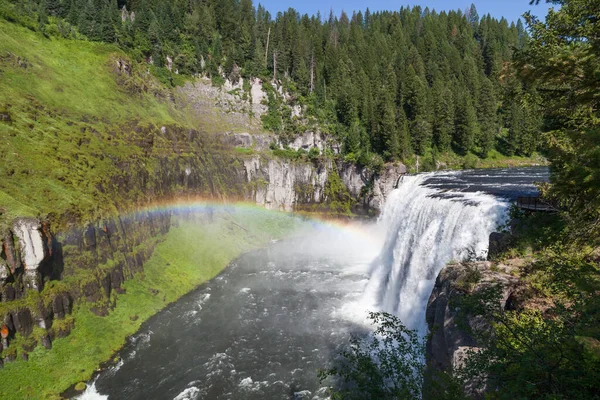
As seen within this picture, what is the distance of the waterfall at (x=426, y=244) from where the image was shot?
2186cm

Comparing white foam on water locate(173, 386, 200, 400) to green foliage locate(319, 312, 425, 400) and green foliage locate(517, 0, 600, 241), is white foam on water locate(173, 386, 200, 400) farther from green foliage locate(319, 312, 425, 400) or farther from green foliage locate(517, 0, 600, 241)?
green foliage locate(517, 0, 600, 241)

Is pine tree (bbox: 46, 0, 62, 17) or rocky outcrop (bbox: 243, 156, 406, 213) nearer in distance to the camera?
rocky outcrop (bbox: 243, 156, 406, 213)

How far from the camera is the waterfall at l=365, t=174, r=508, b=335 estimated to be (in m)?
21.9

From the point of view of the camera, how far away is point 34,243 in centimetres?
2100

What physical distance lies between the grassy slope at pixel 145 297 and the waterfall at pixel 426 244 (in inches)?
775

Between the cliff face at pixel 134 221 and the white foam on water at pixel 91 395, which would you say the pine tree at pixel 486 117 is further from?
the white foam on water at pixel 91 395

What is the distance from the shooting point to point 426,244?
26203mm

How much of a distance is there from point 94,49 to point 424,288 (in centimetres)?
5748

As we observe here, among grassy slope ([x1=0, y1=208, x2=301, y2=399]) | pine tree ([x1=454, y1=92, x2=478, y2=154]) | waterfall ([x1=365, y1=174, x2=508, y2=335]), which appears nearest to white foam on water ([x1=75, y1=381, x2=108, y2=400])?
grassy slope ([x1=0, y1=208, x2=301, y2=399])

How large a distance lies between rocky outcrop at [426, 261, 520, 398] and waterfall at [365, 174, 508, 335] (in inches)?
152

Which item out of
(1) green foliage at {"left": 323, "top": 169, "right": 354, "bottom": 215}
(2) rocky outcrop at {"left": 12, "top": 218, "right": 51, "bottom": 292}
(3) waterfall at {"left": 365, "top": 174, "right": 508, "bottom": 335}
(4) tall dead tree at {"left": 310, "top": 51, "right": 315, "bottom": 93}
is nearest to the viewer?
(2) rocky outcrop at {"left": 12, "top": 218, "right": 51, "bottom": 292}

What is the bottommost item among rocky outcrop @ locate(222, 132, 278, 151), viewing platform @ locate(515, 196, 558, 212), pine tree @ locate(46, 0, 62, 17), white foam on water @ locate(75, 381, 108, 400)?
white foam on water @ locate(75, 381, 108, 400)

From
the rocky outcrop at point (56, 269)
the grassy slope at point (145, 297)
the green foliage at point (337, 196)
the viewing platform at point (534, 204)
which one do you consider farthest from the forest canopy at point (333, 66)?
the rocky outcrop at point (56, 269)

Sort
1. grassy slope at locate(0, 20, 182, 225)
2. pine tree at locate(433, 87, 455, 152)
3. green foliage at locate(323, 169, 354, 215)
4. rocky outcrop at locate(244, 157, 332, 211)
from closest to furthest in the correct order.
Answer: grassy slope at locate(0, 20, 182, 225) → rocky outcrop at locate(244, 157, 332, 211) → green foliage at locate(323, 169, 354, 215) → pine tree at locate(433, 87, 455, 152)
